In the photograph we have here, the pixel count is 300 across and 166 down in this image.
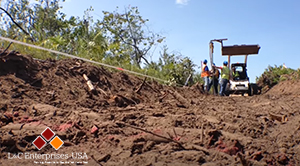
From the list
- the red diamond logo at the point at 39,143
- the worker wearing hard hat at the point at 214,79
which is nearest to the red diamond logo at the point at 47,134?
the red diamond logo at the point at 39,143

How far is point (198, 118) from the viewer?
5.94 metres

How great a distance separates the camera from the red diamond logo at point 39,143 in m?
4.45

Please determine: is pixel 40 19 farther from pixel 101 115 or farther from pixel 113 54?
pixel 101 115

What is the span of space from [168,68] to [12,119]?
47.3ft

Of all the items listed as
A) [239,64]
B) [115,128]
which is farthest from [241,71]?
[115,128]

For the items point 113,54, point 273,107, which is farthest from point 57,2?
point 273,107

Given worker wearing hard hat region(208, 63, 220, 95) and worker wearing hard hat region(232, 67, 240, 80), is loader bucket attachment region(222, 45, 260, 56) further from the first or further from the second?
worker wearing hard hat region(208, 63, 220, 95)

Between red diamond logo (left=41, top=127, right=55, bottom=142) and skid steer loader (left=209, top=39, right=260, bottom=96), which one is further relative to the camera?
skid steer loader (left=209, top=39, right=260, bottom=96)

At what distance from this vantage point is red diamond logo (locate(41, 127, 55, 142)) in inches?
181

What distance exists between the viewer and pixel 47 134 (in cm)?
468

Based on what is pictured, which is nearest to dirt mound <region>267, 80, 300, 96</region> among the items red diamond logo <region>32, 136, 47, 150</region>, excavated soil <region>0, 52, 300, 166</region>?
excavated soil <region>0, 52, 300, 166</region>

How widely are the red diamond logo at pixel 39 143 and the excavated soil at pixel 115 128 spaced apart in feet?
0.18

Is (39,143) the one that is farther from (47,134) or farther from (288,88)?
(288,88)

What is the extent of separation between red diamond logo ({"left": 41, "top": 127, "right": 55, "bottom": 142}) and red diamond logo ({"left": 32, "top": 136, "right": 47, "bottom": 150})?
6 cm
